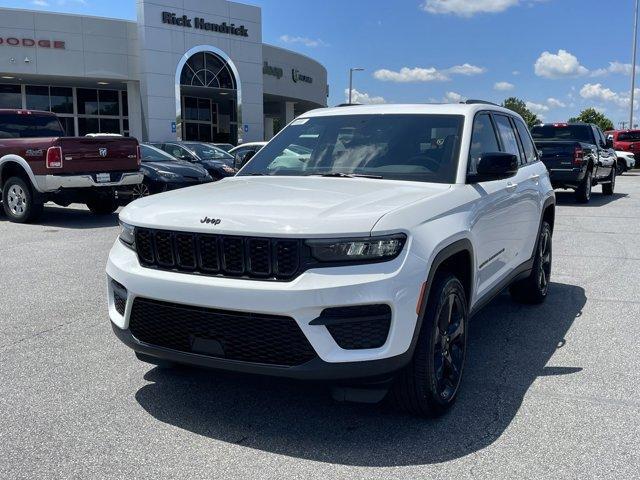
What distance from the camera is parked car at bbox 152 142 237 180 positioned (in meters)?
16.3

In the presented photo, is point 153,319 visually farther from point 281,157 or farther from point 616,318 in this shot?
point 616,318

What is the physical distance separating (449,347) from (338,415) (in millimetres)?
761

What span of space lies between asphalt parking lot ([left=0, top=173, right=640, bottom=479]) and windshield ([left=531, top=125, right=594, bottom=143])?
12200 mm

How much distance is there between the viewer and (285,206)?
3.43 m

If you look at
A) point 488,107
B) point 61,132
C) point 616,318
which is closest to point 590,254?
point 616,318

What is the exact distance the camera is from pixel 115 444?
3.36 m

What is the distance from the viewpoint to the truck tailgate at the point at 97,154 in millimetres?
11328

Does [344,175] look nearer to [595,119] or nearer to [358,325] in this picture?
[358,325]

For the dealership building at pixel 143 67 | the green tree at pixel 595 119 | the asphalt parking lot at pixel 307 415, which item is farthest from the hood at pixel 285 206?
the green tree at pixel 595 119

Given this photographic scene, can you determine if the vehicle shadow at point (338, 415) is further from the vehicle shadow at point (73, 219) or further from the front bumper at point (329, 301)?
the vehicle shadow at point (73, 219)

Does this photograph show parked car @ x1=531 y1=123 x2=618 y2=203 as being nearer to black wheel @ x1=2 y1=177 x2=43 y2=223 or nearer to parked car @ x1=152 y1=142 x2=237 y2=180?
parked car @ x1=152 y1=142 x2=237 y2=180

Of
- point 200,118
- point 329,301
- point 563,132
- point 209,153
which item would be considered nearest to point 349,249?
point 329,301

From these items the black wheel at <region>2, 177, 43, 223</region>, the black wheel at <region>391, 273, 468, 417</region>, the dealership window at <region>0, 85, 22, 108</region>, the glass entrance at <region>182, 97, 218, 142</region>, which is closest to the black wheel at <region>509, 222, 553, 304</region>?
the black wheel at <region>391, 273, 468, 417</region>

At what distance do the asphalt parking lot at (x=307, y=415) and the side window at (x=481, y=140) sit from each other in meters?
1.45
